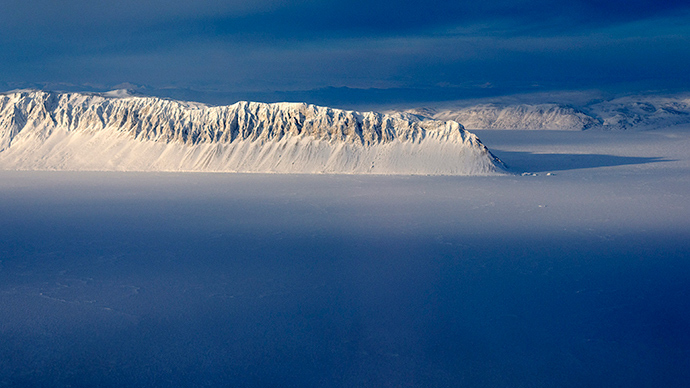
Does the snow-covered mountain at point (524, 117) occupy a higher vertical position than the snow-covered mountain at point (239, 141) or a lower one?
higher

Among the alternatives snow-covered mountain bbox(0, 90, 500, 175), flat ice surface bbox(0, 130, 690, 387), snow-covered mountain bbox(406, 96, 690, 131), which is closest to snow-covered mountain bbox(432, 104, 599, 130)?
snow-covered mountain bbox(406, 96, 690, 131)

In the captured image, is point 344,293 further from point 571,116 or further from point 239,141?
point 571,116

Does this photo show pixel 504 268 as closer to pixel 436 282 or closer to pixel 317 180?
pixel 436 282

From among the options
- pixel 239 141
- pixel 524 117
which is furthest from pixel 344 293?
pixel 524 117

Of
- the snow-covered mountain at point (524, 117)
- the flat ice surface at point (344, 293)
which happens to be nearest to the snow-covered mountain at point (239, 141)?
the flat ice surface at point (344, 293)

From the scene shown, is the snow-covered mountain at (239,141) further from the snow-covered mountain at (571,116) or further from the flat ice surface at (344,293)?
the snow-covered mountain at (571,116)

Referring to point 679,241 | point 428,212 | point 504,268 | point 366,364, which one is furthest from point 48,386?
point 679,241
